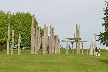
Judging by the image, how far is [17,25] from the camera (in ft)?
247

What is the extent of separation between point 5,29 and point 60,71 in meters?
53.1

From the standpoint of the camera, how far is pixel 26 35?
74.4 metres

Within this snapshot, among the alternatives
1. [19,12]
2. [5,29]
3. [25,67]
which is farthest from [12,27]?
[25,67]

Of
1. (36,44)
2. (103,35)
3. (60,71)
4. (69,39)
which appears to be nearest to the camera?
(60,71)

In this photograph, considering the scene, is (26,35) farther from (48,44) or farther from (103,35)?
(103,35)

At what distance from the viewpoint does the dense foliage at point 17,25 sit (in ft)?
236

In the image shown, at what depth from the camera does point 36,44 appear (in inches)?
1437

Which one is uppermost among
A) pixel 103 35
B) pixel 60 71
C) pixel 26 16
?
pixel 26 16

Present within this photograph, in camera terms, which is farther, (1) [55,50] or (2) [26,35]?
(2) [26,35]

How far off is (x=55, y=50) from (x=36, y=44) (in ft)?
18.3

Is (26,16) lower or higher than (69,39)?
higher

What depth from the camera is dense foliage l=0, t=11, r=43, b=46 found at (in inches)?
2830

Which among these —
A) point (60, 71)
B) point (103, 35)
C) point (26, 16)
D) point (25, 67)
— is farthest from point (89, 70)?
point (26, 16)

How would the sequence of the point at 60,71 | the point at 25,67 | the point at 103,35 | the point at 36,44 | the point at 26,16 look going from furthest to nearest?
the point at 26,16 < the point at 36,44 < the point at 103,35 < the point at 25,67 < the point at 60,71
